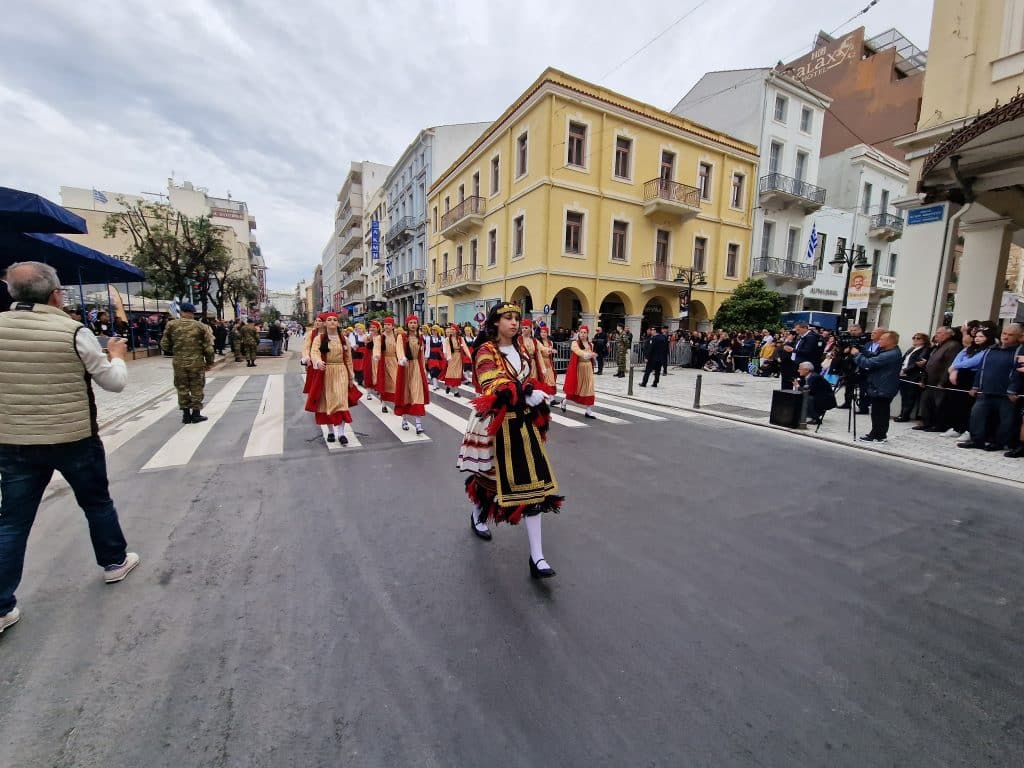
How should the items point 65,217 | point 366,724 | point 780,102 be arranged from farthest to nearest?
point 780,102
point 65,217
point 366,724

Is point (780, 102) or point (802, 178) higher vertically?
point (780, 102)

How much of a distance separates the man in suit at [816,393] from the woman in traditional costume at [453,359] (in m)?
7.49

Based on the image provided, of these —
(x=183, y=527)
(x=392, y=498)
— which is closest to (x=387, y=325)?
(x=392, y=498)

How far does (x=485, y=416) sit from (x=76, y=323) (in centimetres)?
259

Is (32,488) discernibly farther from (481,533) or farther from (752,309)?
(752,309)

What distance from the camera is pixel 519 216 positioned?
21.5 metres

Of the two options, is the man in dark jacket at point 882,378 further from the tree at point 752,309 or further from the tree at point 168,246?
the tree at point 168,246

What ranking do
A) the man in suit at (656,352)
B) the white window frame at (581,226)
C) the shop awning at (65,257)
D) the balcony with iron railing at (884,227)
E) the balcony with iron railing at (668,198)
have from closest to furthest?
the shop awning at (65,257) → the man in suit at (656,352) → the white window frame at (581,226) → the balcony with iron railing at (668,198) → the balcony with iron railing at (884,227)

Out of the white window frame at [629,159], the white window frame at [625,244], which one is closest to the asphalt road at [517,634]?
the white window frame at [625,244]

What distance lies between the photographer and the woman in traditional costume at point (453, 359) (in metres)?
11.6

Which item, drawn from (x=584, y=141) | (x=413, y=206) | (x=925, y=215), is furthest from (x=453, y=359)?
(x=413, y=206)

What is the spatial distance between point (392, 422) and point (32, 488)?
5.62 metres

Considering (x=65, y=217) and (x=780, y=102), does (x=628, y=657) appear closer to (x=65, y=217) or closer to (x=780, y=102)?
(x=65, y=217)

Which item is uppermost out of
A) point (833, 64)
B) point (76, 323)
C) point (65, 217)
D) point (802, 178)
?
point (833, 64)
